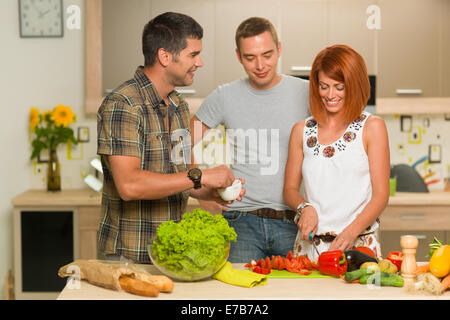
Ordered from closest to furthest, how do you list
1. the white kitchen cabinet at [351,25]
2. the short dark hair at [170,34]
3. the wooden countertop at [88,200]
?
1. the short dark hair at [170,34]
2. the wooden countertop at [88,200]
3. the white kitchen cabinet at [351,25]

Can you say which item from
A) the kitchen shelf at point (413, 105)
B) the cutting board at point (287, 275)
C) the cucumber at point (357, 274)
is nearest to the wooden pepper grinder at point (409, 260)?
the cucumber at point (357, 274)

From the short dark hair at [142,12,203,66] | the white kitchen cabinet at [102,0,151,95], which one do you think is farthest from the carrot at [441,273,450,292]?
the white kitchen cabinet at [102,0,151,95]

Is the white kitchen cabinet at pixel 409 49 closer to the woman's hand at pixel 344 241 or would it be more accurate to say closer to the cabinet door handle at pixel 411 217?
the cabinet door handle at pixel 411 217

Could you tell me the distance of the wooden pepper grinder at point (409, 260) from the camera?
1.59 meters

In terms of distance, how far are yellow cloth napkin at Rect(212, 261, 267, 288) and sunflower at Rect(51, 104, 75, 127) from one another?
2333mm

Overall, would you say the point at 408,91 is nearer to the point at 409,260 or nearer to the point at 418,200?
the point at 418,200

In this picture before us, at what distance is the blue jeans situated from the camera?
222 cm

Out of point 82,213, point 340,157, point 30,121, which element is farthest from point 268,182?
point 30,121

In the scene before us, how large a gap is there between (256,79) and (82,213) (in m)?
1.63

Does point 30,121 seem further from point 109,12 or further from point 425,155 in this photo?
point 425,155

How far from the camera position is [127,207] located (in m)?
1.93

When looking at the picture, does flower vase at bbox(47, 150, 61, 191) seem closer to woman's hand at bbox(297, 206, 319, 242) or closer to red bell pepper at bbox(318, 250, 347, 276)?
woman's hand at bbox(297, 206, 319, 242)

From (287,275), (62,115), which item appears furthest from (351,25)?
(287,275)

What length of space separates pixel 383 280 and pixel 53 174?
2.60 meters
